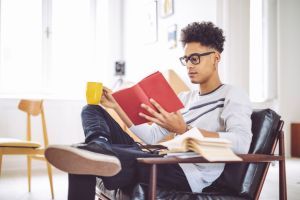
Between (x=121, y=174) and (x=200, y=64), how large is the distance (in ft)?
2.02

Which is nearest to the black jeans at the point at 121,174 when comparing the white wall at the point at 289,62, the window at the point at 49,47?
the window at the point at 49,47

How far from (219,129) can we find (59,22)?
341 centimetres

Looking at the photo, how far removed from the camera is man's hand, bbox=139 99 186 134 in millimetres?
1294

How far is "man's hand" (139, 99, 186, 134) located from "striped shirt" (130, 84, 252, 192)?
0.14m

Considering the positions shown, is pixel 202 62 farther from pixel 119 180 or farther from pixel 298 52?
pixel 298 52

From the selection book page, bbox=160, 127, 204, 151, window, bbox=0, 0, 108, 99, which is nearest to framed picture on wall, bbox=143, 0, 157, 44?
window, bbox=0, 0, 108, 99

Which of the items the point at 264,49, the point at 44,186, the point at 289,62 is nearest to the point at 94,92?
the point at 44,186

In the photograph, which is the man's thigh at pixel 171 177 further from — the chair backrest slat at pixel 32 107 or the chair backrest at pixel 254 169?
the chair backrest slat at pixel 32 107

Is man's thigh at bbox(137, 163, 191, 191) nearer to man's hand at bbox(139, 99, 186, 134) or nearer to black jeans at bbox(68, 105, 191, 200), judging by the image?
black jeans at bbox(68, 105, 191, 200)

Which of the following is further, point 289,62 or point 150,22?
point 289,62

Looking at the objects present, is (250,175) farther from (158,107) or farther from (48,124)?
(48,124)

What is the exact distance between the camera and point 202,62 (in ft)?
5.17

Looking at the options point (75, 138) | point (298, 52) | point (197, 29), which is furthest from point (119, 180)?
point (298, 52)

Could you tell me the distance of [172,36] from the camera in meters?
3.52
